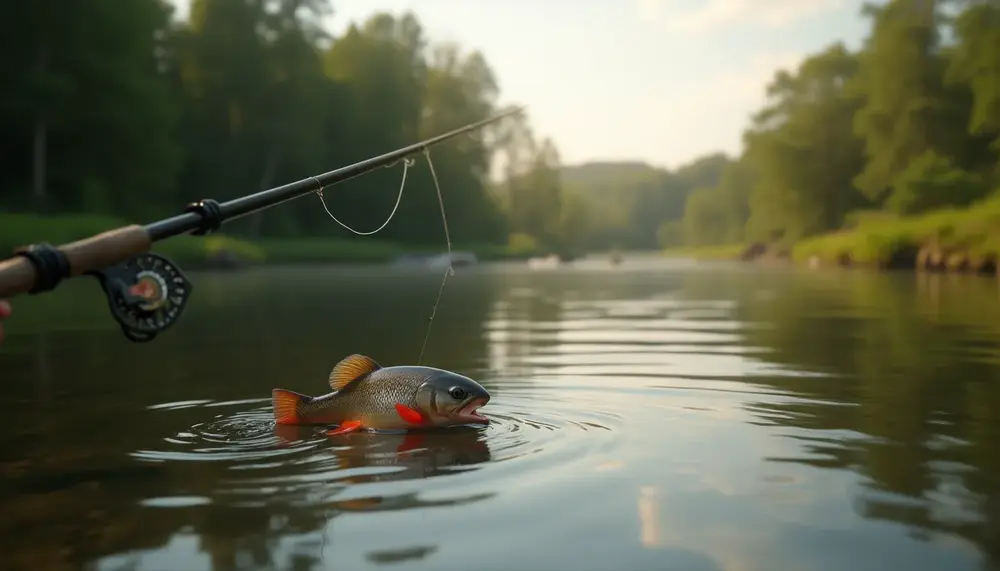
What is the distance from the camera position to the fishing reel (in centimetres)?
546

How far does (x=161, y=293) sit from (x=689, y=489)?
2979 millimetres

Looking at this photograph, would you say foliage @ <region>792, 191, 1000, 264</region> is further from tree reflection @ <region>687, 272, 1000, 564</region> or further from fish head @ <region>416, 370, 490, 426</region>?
fish head @ <region>416, 370, 490, 426</region>

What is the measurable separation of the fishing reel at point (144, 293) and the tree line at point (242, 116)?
50.5m

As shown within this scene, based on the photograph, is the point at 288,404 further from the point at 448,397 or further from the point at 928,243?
the point at 928,243

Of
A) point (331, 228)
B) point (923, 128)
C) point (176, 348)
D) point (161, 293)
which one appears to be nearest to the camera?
point (161, 293)

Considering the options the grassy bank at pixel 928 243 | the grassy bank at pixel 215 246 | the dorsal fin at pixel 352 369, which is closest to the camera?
the dorsal fin at pixel 352 369

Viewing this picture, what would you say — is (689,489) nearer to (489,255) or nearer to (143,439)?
(143,439)

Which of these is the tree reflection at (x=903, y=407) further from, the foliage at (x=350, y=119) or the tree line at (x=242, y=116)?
the tree line at (x=242, y=116)

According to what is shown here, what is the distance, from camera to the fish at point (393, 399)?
7281 millimetres

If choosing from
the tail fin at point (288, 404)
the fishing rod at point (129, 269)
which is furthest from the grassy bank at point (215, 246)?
the fishing rod at point (129, 269)

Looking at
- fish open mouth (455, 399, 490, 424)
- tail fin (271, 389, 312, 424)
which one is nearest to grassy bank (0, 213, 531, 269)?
tail fin (271, 389, 312, 424)

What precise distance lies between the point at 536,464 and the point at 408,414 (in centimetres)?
128

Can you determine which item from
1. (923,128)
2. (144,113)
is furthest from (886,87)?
(144,113)

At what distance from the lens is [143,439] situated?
7.51m
